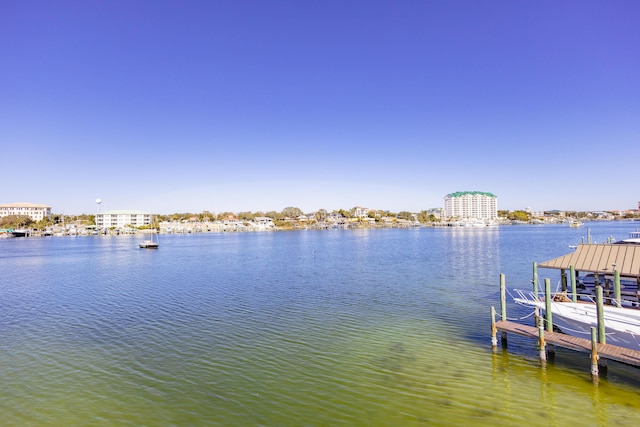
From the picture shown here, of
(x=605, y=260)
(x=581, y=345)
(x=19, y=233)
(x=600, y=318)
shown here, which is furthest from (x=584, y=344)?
(x=19, y=233)

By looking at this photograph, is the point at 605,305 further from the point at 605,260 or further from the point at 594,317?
the point at 594,317

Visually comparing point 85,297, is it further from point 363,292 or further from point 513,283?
point 513,283

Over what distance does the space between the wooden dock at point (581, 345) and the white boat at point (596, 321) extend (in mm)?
952

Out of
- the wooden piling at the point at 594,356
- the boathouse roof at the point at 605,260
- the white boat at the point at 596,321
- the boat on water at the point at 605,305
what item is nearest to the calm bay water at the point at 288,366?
the wooden piling at the point at 594,356

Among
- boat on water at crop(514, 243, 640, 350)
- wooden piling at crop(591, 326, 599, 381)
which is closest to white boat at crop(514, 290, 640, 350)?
boat on water at crop(514, 243, 640, 350)

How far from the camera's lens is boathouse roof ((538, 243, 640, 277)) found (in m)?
16.0

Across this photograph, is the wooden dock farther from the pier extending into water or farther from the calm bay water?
the calm bay water

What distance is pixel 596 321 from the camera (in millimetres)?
13938

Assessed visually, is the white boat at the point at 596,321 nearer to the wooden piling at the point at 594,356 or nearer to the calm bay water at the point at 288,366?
the calm bay water at the point at 288,366

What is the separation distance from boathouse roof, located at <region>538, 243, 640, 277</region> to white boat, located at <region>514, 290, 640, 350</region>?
5.99 ft

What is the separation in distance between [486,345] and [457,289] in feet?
42.4

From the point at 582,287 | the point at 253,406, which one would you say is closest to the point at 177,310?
the point at 253,406

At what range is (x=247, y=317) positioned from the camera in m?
21.1

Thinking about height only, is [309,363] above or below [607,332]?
below
